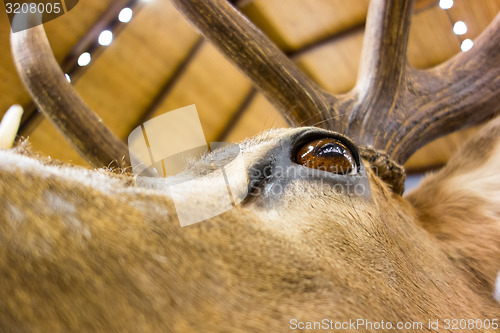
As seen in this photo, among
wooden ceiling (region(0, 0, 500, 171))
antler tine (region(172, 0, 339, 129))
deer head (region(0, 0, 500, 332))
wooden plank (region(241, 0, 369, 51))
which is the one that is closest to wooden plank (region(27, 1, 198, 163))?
wooden ceiling (region(0, 0, 500, 171))

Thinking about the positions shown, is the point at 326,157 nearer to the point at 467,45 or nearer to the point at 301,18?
the point at 467,45

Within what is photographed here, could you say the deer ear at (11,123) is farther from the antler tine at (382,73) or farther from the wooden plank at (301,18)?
the wooden plank at (301,18)

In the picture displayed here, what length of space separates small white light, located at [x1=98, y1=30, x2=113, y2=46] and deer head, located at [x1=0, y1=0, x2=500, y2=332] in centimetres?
62

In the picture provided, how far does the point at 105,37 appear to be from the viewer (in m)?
1.82

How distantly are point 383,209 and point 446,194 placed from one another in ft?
1.33

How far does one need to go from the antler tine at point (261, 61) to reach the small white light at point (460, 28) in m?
1.14

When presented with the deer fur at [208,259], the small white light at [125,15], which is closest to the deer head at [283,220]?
the deer fur at [208,259]

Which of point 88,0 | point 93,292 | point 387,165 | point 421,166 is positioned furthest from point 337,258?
point 421,166

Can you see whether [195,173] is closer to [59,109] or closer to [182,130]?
[182,130]

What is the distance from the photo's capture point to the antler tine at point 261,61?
0.99m

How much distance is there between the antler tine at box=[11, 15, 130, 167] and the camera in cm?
117

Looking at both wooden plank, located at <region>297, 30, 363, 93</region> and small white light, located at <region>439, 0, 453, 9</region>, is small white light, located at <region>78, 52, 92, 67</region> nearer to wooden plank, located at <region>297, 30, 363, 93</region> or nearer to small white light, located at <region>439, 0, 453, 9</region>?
wooden plank, located at <region>297, 30, 363, 93</region>

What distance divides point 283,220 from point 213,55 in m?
1.75

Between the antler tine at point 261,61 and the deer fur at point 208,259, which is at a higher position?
the antler tine at point 261,61
